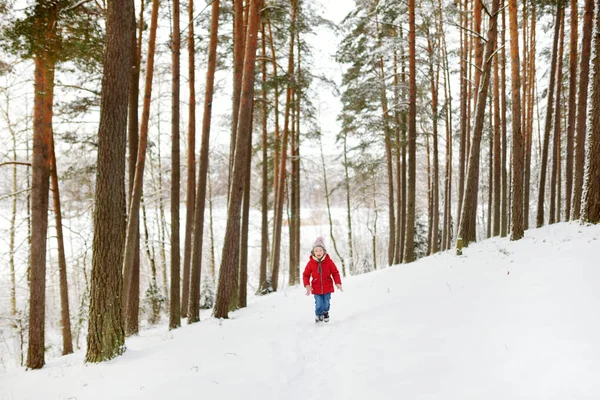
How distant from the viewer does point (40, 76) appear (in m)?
7.21

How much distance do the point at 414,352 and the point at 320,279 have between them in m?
2.63

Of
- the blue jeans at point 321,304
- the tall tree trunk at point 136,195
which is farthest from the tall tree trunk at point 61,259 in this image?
the blue jeans at point 321,304

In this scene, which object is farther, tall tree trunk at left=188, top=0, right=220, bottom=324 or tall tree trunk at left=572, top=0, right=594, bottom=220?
tall tree trunk at left=572, top=0, right=594, bottom=220

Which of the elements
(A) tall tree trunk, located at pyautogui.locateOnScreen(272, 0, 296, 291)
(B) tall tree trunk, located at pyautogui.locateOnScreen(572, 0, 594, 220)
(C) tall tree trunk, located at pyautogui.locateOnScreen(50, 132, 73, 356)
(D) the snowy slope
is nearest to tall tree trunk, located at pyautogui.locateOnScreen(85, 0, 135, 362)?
(D) the snowy slope

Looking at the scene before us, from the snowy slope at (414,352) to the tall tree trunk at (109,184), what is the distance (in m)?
0.62

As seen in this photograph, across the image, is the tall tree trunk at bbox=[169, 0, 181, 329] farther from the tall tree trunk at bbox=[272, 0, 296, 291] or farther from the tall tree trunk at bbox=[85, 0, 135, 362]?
the tall tree trunk at bbox=[272, 0, 296, 291]

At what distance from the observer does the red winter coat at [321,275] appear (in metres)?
6.31

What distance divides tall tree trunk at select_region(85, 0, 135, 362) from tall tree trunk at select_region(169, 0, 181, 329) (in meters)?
3.62

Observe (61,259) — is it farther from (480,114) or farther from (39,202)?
(480,114)

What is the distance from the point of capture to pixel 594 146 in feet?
24.6

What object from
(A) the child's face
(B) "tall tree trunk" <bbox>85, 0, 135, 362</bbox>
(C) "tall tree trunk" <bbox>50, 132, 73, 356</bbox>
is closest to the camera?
(B) "tall tree trunk" <bbox>85, 0, 135, 362</bbox>

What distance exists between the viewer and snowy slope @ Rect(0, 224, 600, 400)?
3102mm

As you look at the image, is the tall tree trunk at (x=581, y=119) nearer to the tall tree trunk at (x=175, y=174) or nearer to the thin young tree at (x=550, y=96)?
the thin young tree at (x=550, y=96)

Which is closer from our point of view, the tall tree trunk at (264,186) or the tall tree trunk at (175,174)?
the tall tree trunk at (175,174)
